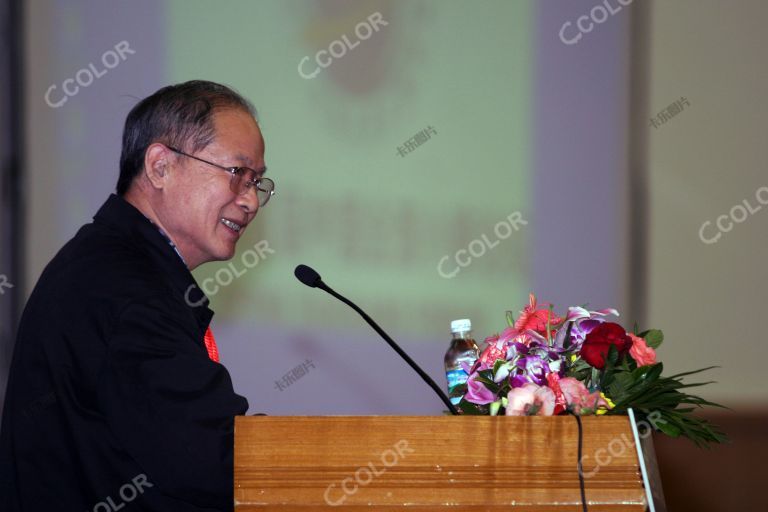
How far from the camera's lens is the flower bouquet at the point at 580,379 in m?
→ 1.50

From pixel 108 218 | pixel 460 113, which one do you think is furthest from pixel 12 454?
pixel 460 113

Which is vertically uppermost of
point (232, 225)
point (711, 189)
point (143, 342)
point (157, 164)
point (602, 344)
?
point (157, 164)

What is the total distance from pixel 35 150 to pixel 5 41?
420mm

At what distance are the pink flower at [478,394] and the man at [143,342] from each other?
1.27 ft

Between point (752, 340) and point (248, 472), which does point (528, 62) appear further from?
point (248, 472)

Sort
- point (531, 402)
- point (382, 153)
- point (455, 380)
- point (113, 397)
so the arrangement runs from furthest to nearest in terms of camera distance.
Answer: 1. point (382, 153)
2. point (455, 380)
3. point (113, 397)
4. point (531, 402)

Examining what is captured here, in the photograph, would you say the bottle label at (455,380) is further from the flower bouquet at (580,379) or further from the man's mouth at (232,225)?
the man's mouth at (232,225)

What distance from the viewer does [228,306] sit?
3.68 metres

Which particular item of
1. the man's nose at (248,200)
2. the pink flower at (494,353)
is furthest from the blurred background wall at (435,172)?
the pink flower at (494,353)

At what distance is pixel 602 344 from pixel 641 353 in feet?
0.27

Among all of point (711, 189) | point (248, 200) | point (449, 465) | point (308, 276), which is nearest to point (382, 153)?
point (711, 189)

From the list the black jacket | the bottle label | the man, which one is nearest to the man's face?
the man

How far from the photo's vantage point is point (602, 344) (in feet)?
5.18

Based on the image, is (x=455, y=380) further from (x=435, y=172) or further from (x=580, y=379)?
(x=435, y=172)
